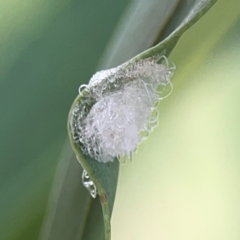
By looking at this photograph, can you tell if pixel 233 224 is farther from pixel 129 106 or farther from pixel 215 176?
pixel 129 106

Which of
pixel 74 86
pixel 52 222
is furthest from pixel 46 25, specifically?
pixel 52 222

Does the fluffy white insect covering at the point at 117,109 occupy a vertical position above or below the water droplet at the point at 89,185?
above

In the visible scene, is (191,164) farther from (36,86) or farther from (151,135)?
(36,86)

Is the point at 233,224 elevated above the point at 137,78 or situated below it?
below

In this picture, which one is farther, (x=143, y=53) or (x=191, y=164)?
(x=191, y=164)

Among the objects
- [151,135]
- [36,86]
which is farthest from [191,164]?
[36,86]
